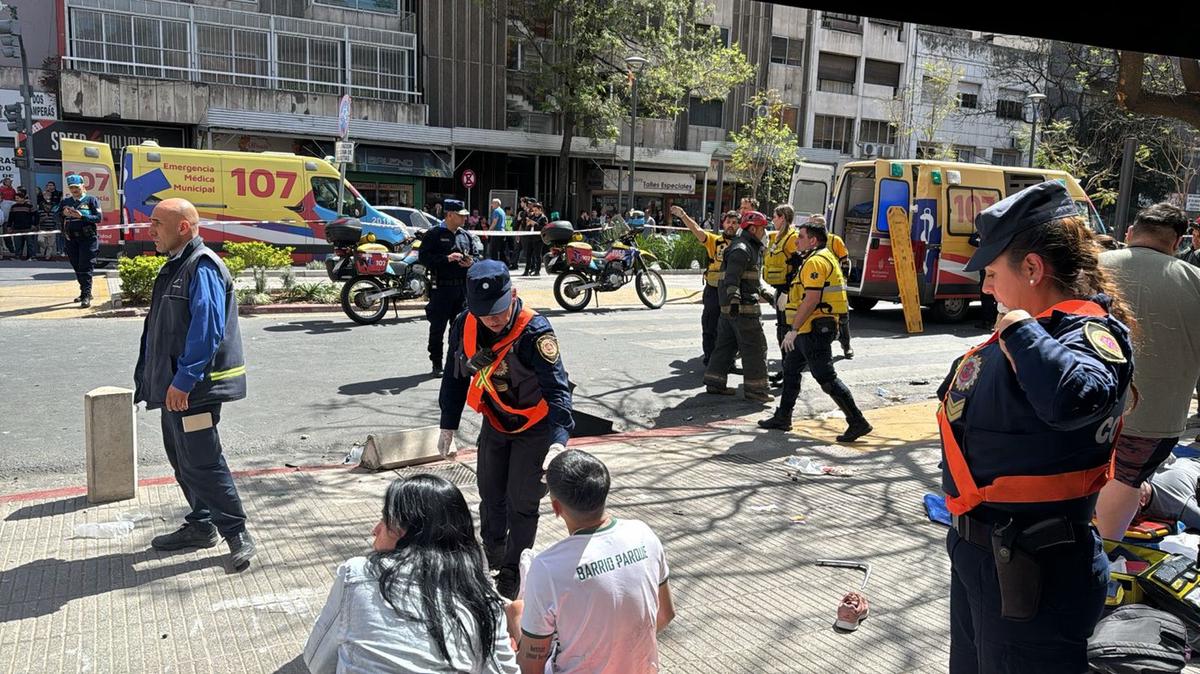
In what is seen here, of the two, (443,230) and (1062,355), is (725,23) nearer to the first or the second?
(443,230)

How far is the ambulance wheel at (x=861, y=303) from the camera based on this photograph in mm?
15375

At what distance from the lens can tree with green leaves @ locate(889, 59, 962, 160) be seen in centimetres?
4044

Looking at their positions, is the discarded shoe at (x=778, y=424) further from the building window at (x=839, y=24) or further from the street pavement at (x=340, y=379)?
the building window at (x=839, y=24)

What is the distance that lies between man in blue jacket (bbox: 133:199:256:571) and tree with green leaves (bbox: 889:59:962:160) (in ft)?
126

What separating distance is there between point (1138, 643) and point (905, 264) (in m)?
10.7

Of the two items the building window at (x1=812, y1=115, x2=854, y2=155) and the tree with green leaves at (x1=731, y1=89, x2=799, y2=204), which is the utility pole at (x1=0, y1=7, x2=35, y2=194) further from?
the building window at (x1=812, y1=115, x2=854, y2=155)

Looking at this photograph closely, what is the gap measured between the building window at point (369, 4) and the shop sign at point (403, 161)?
4969mm

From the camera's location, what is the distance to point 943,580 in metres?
4.59

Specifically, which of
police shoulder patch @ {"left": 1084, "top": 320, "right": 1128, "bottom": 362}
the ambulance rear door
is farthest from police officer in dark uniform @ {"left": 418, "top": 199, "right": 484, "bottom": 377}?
the ambulance rear door

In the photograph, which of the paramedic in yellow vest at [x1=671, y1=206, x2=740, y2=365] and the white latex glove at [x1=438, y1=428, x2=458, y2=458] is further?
the paramedic in yellow vest at [x1=671, y1=206, x2=740, y2=365]

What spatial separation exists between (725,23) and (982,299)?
2809 cm

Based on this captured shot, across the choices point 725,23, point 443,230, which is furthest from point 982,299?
point 725,23

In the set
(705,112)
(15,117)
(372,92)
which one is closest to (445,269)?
(372,92)

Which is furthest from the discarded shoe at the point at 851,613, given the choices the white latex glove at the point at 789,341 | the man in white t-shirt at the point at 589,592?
the white latex glove at the point at 789,341
